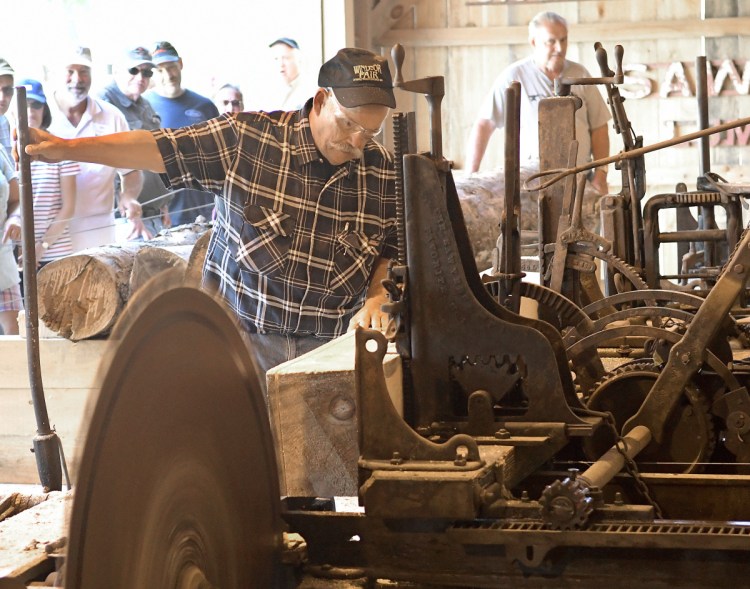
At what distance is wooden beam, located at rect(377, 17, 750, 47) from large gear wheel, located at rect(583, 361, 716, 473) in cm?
810

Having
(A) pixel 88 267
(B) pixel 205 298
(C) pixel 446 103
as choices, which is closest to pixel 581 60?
(C) pixel 446 103

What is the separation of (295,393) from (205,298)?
2.98 ft

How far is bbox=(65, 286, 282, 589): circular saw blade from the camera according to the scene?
157 centimetres

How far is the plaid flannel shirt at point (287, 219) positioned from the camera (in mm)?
3557

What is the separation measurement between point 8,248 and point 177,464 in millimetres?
4846

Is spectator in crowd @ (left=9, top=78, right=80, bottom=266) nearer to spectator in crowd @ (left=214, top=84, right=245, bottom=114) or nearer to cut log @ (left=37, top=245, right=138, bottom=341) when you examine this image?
cut log @ (left=37, top=245, right=138, bottom=341)

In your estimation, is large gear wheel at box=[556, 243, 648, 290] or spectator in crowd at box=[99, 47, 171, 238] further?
spectator in crowd at box=[99, 47, 171, 238]

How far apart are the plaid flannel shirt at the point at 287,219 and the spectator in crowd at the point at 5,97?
3.04 metres

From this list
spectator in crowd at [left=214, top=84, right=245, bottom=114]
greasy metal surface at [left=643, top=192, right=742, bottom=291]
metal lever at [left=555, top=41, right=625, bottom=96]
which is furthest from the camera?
spectator in crowd at [left=214, top=84, right=245, bottom=114]

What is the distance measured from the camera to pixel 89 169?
6117mm

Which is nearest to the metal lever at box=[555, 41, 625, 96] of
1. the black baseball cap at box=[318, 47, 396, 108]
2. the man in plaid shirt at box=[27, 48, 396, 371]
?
the man in plaid shirt at box=[27, 48, 396, 371]

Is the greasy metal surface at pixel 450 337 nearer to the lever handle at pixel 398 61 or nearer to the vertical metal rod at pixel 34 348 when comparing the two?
the lever handle at pixel 398 61

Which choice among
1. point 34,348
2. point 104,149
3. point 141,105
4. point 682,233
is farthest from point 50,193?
point 682,233

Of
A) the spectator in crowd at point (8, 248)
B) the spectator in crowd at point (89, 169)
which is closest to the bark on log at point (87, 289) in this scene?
the spectator in crowd at point (89, 169)
